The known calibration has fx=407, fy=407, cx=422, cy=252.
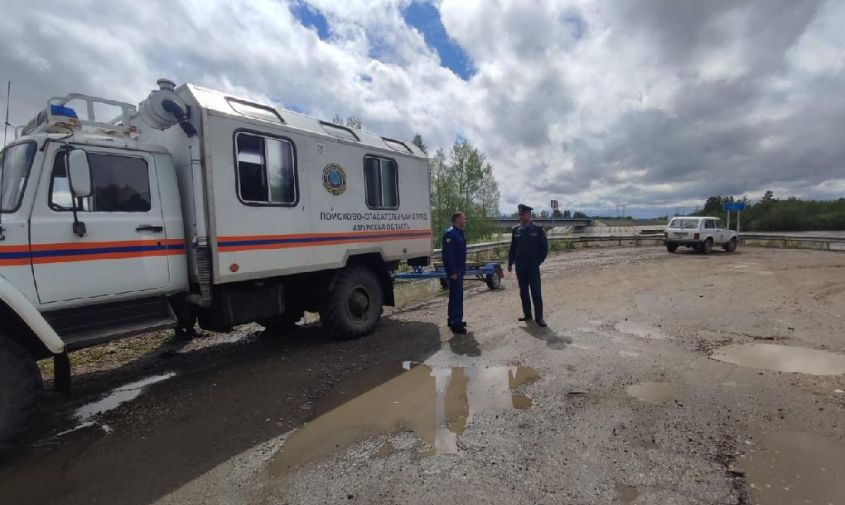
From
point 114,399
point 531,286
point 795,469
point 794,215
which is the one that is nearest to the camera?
point 795,469

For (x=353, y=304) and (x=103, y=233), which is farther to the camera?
(x=353, y=304)

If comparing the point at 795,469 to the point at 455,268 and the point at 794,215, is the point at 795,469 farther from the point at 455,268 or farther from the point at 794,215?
the point at 794,215

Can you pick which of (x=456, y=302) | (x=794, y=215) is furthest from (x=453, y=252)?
(x=794, y=215)

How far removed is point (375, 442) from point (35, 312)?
9.53ft

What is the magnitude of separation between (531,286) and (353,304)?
9.48ft

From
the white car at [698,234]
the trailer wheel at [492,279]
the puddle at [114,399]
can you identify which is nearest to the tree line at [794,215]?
the white car at [698,234]

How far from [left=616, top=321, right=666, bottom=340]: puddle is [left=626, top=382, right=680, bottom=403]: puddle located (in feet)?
6.03

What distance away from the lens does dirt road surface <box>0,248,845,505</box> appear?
8.72 ft

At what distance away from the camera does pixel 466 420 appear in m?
3.49

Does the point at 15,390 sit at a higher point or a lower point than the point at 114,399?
higher

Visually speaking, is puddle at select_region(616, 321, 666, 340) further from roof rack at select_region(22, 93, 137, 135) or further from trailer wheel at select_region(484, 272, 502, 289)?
roof rack at select_region(22, 93, 137, 135)

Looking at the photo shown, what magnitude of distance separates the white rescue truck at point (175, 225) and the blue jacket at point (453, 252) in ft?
3.58

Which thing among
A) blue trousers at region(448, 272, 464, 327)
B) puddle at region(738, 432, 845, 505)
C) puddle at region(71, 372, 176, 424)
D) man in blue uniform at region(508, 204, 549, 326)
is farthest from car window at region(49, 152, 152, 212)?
puddle at region(738, 432, 845, 505)

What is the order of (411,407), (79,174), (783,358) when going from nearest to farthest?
1. (79,174)
2. (411,407)
3. (783,358)
